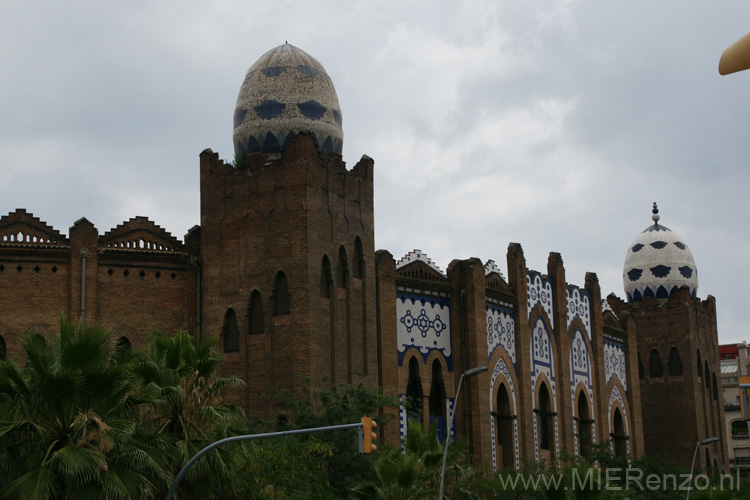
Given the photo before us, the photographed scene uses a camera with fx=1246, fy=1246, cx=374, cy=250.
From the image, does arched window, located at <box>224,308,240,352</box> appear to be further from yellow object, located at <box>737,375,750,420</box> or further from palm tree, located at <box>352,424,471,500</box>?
yellow object, located at <box>737,375,750,420</box>

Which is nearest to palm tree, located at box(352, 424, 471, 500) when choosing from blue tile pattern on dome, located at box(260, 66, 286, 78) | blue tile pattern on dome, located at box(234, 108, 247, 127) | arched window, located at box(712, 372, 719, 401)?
blue tile pattern on dome, located at box(234, 108, 247, 127)

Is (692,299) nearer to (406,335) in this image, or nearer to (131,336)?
(406,335)

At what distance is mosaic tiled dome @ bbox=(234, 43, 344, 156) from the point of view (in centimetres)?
3697

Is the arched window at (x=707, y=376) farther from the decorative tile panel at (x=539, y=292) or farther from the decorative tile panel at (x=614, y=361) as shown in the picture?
the decorative tile panel at (x=539, y=292)

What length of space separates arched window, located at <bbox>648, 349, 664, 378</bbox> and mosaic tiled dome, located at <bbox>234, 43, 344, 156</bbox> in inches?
878

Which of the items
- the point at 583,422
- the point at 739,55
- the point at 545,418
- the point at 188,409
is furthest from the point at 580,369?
the point at 739,55

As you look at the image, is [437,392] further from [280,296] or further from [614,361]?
[614,361]

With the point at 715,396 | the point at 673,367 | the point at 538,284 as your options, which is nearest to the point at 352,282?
the point at 538,284

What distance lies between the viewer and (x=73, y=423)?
1866 cm

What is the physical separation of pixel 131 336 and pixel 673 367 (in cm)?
2731

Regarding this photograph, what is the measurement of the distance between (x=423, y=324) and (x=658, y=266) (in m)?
19.4

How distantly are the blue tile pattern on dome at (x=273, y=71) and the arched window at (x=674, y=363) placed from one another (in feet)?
80.6

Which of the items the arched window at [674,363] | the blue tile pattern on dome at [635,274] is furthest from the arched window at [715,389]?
the blue tile pattern on dome at [635,274]

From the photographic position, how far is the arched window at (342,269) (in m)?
35.7
